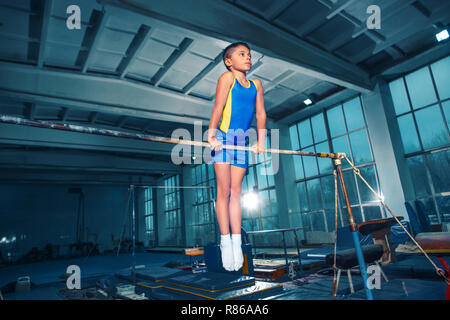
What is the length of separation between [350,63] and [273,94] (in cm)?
312

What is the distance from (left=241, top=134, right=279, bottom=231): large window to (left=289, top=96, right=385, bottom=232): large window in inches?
51.9

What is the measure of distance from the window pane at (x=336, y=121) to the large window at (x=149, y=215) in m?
15.8

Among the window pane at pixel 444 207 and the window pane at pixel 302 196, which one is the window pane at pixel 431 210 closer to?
the window pane at pixel 444 207

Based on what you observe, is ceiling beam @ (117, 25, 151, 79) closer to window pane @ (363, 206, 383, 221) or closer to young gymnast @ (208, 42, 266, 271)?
young gymnast @ (208, 42, 266, 271)

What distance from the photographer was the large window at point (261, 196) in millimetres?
13930

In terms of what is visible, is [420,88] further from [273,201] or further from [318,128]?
[273,201]

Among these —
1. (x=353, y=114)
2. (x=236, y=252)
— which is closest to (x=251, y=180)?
(x=353, y=114)

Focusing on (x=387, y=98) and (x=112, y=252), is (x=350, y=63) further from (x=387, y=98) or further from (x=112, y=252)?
(x=112, y=252)

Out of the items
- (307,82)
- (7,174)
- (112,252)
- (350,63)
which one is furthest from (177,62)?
(112,252)

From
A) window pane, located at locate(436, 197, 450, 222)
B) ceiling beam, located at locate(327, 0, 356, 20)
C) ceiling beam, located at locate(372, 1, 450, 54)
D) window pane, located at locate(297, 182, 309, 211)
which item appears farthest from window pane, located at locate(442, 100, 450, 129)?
window pane, located at locate(297, 182, 309, 211)

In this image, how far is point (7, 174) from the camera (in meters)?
17.1

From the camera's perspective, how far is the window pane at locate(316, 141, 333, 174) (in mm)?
12034

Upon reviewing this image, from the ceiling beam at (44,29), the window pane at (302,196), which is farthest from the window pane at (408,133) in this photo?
the ceiling beam at (44,29)
